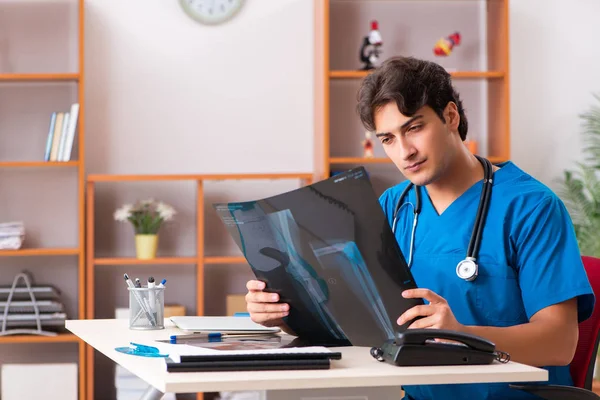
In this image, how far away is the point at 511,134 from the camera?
423 cm

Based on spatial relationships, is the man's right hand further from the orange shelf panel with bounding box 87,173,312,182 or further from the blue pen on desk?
the orange shelf panel with bounding box 87,173,312,182

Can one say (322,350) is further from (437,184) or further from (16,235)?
(16,235)

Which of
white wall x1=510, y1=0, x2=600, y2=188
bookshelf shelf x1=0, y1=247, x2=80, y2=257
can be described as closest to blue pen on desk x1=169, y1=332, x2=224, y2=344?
bookshelf shelf x1=0, y1=247, x2=80, y2=257

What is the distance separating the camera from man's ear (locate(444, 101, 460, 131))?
5.83 ft

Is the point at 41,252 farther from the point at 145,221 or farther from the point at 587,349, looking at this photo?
the point at 587,349

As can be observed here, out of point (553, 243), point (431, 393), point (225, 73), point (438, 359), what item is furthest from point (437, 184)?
point (225, 73)

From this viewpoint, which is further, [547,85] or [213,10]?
[547,85]

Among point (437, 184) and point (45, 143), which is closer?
point (437, 184)

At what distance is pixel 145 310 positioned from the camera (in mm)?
1875

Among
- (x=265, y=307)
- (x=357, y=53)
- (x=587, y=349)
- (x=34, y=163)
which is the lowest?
(x=587, y=349)

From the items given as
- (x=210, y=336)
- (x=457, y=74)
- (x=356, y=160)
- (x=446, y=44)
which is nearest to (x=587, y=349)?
(x=210, y=336)

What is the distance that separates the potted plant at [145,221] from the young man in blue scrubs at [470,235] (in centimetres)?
215

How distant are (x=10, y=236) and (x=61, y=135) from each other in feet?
1.66

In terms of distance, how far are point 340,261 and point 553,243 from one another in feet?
1.63
